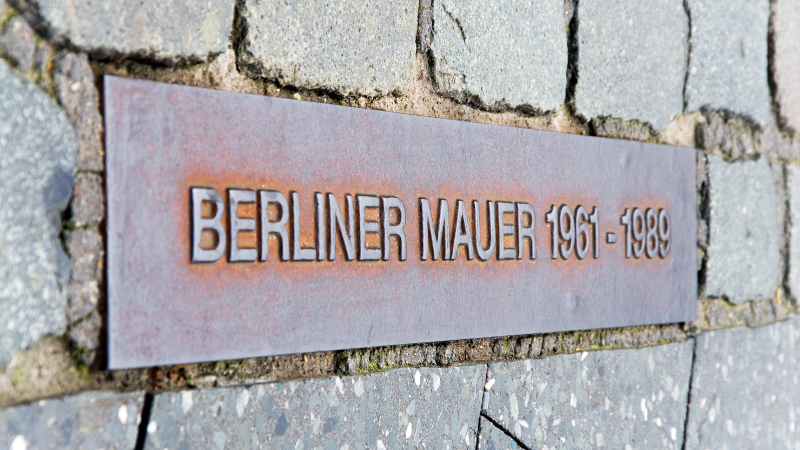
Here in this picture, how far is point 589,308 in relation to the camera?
1.42 metres

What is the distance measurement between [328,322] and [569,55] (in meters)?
0.81

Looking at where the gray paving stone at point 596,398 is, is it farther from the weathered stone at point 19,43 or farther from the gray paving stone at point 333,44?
the weathered stone at point 19,43

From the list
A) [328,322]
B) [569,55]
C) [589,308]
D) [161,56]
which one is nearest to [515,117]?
[569,55]

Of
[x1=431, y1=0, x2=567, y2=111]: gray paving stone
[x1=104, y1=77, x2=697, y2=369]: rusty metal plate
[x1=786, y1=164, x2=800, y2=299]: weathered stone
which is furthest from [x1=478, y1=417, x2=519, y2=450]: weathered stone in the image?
[x1=786, y1=164, x2=800, y2=299]: weathered stone

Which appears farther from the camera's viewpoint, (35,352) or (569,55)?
(569,55)

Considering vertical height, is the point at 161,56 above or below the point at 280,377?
above

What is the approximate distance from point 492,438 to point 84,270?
0.79 meters

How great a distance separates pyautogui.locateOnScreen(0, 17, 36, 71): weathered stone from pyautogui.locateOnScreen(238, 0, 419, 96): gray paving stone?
28cm

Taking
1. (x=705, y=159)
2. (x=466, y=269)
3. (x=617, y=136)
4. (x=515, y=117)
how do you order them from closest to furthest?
(x=466, y=269) → (x=515, y=117) → (x=617, y=136) → (x=705, y=159)

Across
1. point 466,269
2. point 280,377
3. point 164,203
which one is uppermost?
point 164,203

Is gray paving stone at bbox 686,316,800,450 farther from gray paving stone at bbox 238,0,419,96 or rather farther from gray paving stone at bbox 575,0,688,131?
gray paving stone at bbox 238,0,419,96

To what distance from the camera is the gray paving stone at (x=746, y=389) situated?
169cm

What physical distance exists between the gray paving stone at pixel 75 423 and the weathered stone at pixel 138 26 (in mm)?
440

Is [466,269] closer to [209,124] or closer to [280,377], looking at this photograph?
[280,377]
